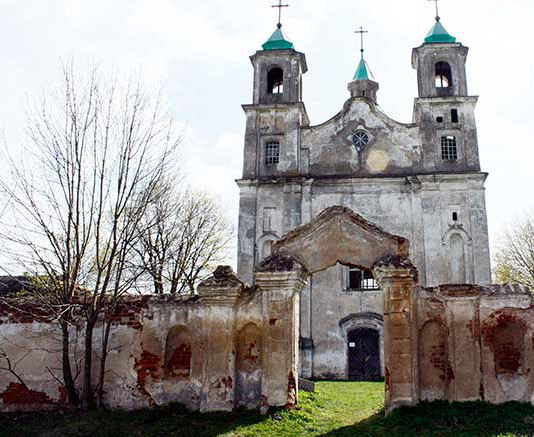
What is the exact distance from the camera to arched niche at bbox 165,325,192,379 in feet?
37.7

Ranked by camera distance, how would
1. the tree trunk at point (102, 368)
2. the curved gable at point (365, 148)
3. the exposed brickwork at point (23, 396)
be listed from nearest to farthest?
the tree trunk at point (102, 368) → the exposed brickwork at point (23, 396) → the curved gable at point (365, 148)

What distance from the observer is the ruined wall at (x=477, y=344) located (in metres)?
10.6

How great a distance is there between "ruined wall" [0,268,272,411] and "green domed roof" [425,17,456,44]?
18.7m

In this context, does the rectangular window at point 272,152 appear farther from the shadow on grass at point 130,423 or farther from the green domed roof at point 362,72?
the shadow on grass at point 130,423

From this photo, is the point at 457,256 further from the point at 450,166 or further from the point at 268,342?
the point at 268,342

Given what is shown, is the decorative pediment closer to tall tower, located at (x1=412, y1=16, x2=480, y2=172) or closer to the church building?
the church building

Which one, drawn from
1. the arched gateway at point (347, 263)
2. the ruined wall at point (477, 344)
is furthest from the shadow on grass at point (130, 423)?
the ruined wall at point (477, 344)

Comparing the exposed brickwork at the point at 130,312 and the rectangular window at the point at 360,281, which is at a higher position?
the rectangular window at the point at 360,281

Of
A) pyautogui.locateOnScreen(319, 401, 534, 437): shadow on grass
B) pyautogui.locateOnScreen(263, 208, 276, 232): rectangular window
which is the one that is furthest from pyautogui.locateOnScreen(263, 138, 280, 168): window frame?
pyautogui.locateOnScreen(319, 401, 534, 437): shadow on grass

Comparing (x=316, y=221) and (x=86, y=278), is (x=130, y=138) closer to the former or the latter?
(x=316, y=221)

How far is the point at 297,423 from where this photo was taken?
33.7ft

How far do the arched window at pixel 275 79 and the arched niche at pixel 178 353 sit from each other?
1697 cm

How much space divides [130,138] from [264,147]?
13.6 m

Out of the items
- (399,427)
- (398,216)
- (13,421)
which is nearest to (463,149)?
(398,216)
